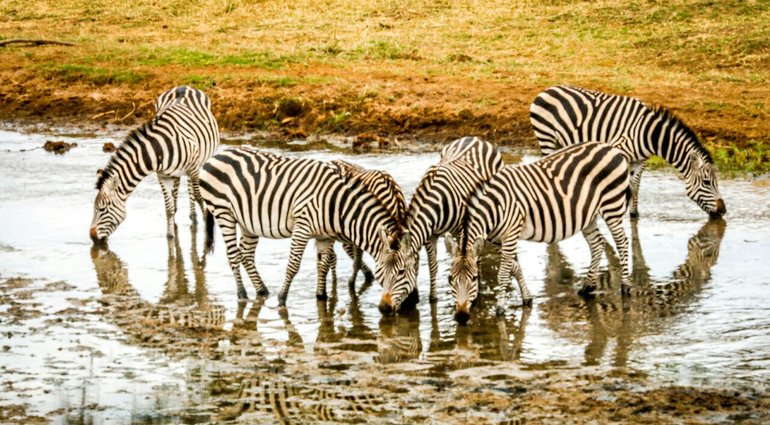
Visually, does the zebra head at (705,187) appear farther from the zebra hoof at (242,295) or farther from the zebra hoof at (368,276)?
the zebra hoof at (242,295)

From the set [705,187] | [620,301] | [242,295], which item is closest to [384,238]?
[242,295]

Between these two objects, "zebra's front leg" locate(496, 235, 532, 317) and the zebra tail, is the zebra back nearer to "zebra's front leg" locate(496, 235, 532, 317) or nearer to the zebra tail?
the zebra tail

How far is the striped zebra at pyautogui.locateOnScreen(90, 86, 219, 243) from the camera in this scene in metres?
14.8

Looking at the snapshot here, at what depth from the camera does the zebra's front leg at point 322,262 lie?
479 inches

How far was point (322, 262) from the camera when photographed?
12.2 m

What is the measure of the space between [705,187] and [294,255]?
19.8 ft

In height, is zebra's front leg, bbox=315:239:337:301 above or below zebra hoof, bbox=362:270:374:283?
above

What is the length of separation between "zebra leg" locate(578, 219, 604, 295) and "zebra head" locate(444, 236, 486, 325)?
1557 millimetres

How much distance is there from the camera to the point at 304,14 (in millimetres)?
29516

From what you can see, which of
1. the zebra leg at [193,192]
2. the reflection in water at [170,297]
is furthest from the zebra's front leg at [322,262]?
the zebra leg at [193,192]

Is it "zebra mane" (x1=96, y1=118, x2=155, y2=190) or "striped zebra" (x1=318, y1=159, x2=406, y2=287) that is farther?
"zebra mane" (x1=96, y1=118, x2=155, y2=190)

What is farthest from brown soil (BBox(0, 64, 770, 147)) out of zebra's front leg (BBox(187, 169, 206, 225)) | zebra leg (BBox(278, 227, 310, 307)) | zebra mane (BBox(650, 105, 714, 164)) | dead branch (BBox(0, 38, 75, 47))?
zebra leg (BBox(278, 227, 310, 307))

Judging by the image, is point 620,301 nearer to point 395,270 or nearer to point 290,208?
point 395,270

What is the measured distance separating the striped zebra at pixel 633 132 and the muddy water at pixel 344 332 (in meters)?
0.44
